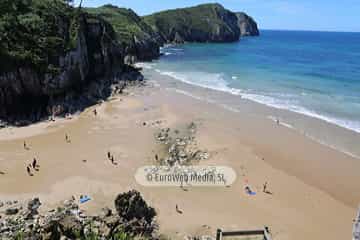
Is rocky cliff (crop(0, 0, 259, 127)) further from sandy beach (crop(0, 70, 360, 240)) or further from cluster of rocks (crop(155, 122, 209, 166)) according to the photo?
cluster of rocks (crop(155, 122, 209, 166))

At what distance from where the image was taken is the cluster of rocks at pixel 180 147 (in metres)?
23.6

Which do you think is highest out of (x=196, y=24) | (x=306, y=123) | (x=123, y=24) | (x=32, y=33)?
(x=196, y=24)

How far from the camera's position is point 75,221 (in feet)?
46.6

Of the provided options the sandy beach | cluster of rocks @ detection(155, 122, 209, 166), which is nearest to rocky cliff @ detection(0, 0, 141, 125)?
the sandy beach

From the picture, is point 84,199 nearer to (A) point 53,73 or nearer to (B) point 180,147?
(B) point 180,147

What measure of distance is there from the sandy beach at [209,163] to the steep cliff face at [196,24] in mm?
87364

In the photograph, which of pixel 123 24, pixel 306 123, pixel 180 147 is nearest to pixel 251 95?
pixel 306 123

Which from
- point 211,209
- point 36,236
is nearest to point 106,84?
point 211,209

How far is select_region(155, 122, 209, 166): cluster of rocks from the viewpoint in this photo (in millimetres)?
23625

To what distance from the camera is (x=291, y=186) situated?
20.5 meters

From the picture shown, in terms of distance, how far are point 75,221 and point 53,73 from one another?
22.7 m

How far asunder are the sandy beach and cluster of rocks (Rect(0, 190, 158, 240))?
950mm

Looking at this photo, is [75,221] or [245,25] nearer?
[75,221]

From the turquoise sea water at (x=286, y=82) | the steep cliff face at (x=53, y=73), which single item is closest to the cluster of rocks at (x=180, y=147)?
the steep cliff face at (x=53, y=73)
